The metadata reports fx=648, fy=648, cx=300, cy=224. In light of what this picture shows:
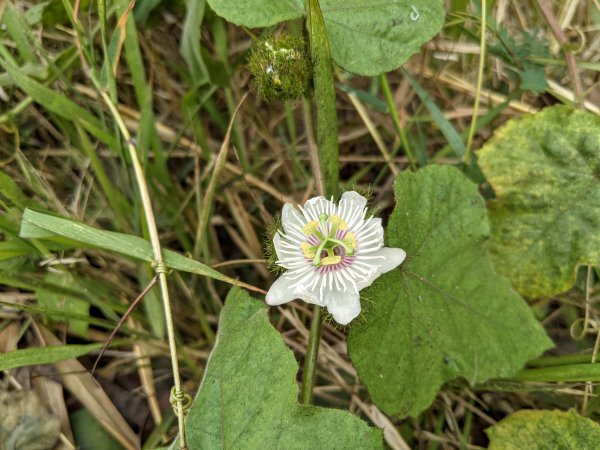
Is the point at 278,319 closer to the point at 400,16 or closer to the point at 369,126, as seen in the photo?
the point at 369,126

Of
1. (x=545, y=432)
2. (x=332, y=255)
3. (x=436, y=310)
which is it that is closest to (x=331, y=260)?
(x=332, y=255)

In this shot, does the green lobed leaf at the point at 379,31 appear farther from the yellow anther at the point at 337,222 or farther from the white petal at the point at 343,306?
the white petal at the point at 343,306

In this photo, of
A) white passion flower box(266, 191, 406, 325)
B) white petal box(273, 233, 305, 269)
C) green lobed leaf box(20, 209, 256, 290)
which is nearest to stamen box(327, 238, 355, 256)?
white passion flower box(266, 191, 406, 325)

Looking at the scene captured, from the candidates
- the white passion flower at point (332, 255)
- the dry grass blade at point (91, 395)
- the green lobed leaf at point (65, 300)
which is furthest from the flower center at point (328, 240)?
the dry grass blade at point (91, 395)

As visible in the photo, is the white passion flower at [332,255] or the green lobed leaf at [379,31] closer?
the white passion flower at [332,255]

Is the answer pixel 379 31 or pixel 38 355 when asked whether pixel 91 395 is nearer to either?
pixel 38 355

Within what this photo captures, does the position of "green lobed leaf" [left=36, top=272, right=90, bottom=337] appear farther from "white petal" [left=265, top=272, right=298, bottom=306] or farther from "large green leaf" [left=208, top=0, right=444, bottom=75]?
"large green leaf" [left=208, top=0, right=444, bottom=75]
